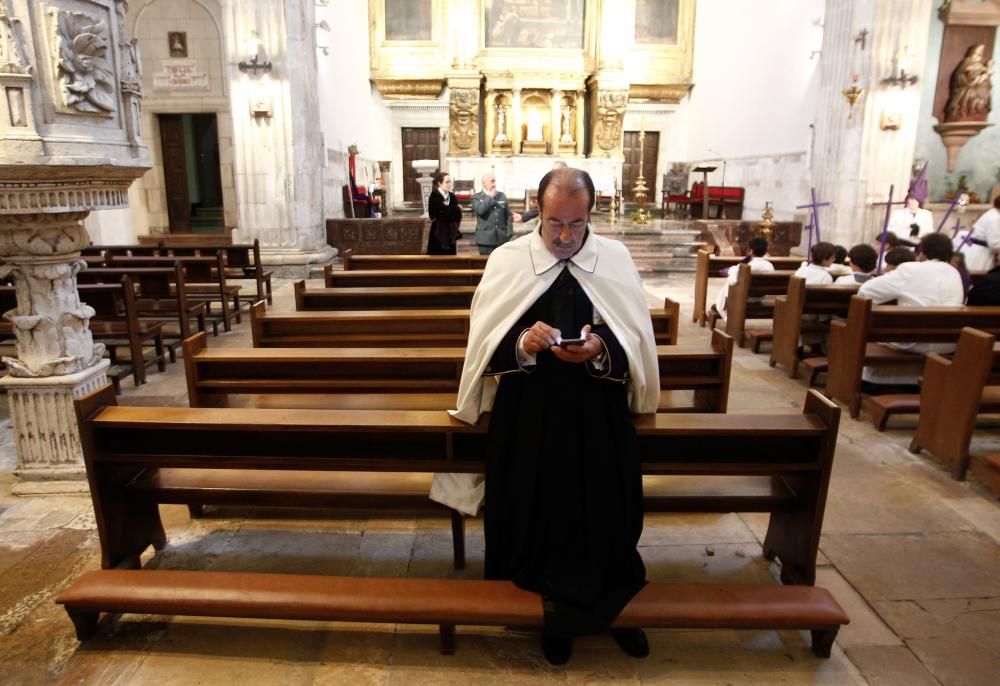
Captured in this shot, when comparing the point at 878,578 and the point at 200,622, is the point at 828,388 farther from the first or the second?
the point at 200,622

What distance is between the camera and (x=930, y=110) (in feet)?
37.9

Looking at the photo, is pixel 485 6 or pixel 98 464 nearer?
pixel 98 464

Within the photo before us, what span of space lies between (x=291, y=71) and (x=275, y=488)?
9.16 m

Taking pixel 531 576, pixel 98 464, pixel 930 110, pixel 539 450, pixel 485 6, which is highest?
pixel 485 6

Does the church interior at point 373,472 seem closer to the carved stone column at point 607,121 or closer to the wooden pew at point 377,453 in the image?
the wooden pew at point 377,453

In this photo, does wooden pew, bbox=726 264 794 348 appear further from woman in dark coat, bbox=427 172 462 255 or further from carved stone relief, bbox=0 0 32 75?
A: carved stone relief, bbox=0 0 32 75

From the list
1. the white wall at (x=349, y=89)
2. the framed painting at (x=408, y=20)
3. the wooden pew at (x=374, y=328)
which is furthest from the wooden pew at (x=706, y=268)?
the framed painting at (x=408, y=20)

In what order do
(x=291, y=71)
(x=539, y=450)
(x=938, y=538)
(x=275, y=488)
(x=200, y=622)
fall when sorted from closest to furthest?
(x=539, y=450) < (x=200, y=622) < (x=275, y=488) < (x=938, y=538) < (x=291, y=71)

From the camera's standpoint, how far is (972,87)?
1120cm

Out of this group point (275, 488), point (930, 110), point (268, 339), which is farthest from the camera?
point (930, 110)

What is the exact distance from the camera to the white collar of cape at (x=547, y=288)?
7.46ft

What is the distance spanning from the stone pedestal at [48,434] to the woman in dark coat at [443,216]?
491cm

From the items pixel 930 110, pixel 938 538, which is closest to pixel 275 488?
pixel 938 538

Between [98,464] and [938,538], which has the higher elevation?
[98,464]
